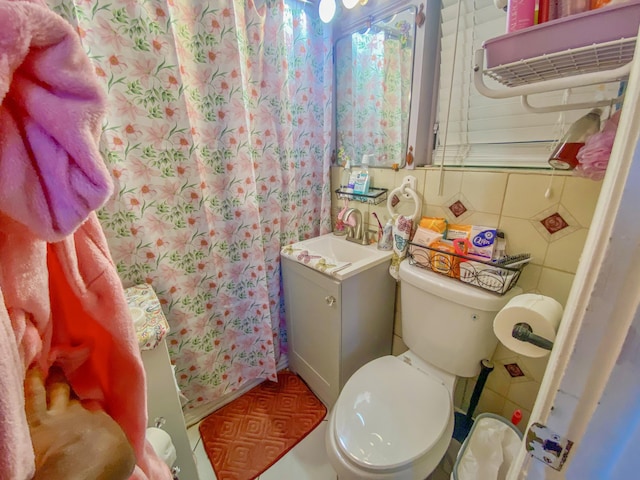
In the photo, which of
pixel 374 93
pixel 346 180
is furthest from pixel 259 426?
pixel 374 93

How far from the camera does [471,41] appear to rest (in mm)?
1010

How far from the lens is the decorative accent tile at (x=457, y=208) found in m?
1.07

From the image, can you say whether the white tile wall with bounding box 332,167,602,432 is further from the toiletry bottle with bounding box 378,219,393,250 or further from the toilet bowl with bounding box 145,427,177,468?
the toilet bowl with bounding box 145,427,177,468

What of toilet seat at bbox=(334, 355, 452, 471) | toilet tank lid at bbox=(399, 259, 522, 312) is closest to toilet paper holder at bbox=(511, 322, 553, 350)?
toilet tank lid at bbox=(399, 259, 522, 312)

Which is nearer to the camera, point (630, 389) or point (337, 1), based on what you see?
point (630, 389)

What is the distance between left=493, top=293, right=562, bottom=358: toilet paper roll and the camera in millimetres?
697

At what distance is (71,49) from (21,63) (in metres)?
0.04

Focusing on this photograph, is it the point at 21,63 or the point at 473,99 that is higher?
the point at 473,99

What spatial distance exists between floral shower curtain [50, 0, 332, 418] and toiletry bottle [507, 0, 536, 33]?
89 centimetres

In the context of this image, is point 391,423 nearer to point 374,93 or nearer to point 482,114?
point 482,114

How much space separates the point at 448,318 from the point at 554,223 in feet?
1.51

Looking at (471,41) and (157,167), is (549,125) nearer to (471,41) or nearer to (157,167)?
(471,41)

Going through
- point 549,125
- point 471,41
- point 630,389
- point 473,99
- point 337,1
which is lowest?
point 630,389

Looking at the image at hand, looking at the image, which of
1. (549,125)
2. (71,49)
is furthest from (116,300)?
(549,125)
